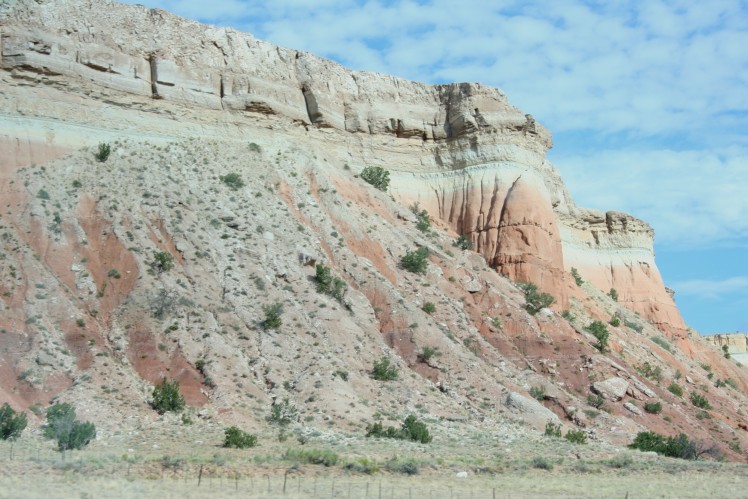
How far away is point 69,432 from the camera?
27188 mm

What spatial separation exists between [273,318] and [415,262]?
9.98 metres

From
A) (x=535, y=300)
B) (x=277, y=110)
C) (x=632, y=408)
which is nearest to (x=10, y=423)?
(x=277, y=110)

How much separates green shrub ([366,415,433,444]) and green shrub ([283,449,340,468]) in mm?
4780

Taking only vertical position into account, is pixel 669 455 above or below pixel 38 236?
below

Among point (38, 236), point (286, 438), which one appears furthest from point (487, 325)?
point (38, 236)

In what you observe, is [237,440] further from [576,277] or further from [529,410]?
[576,277]

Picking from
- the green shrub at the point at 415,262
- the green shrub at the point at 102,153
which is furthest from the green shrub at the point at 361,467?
the green shrub at the point at 102,153

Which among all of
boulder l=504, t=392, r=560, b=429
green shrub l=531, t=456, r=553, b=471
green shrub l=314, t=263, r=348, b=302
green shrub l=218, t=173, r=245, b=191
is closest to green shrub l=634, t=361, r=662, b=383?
boulder l=504, t=392, r=560, b=429

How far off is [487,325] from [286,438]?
1576 cm

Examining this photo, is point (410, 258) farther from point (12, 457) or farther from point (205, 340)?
point (12, 457)

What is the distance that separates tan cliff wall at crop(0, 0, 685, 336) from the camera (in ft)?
141

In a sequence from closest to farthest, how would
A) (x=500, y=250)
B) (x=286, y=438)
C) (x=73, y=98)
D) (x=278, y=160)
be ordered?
(x=286, y=438) → (x=73, y=98) → (x=278, y=160) → (x=500, y=250)

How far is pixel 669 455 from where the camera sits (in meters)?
35.4

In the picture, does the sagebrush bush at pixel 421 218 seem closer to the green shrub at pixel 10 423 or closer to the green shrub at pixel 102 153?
the green shrub at pixel 102 153
